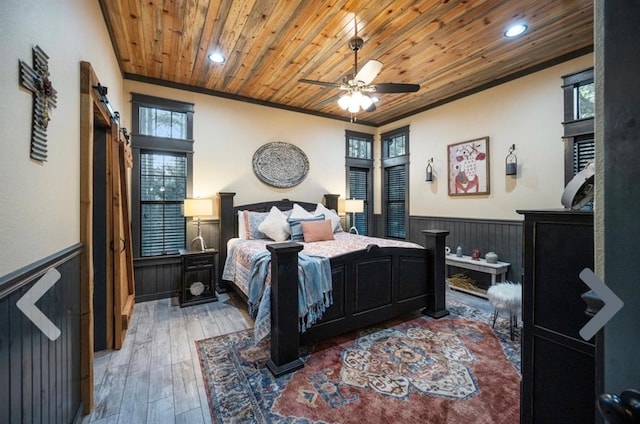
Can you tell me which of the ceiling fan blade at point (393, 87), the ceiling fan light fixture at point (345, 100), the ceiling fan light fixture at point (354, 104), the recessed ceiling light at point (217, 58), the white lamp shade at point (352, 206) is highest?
the recessed ceiling light at point (217, 58)

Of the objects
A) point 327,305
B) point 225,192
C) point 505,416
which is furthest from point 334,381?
point 225,192

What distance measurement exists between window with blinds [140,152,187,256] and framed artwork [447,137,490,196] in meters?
4.19

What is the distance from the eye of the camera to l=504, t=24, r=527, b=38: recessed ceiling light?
282cm

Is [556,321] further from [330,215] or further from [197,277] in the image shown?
[197,277]

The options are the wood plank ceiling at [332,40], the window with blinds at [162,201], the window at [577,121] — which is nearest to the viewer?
the wood plank ceiling at [332,40]

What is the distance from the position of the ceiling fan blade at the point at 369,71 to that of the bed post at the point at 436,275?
1.83 meters

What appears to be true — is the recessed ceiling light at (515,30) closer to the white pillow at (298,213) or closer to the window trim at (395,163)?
the window trim at (395,163)

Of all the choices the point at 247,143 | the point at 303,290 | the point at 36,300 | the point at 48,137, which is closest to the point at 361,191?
the point at 247,143

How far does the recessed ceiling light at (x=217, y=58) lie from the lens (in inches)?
131

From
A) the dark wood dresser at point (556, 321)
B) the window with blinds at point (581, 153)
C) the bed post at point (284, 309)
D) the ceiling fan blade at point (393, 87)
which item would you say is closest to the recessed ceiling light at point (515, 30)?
the ceiling fan blade at point (393, 87)

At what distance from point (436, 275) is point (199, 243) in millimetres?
3212

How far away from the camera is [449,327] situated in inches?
117

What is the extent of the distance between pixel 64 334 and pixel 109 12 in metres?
2.68

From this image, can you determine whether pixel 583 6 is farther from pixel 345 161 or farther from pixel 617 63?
pixel 345 161
